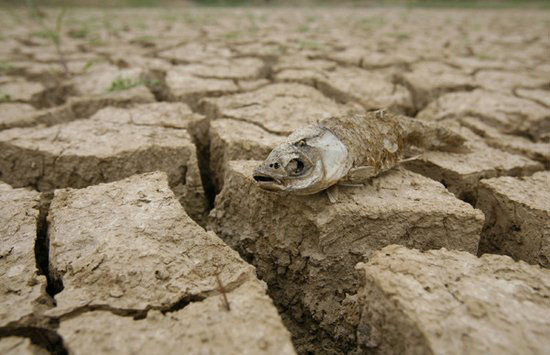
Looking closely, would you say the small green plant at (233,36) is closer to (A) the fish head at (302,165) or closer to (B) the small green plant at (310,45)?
(B) the small green plant at (310,45)

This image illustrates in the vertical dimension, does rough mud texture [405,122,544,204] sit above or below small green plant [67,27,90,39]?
below

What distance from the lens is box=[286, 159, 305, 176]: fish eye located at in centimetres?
114

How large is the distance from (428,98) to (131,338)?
2.53m

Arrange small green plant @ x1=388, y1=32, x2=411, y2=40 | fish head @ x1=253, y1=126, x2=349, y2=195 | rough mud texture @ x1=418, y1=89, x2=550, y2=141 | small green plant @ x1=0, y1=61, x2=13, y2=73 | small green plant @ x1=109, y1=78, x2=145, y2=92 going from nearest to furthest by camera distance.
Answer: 1. fish head @ x1=253, y1=126, x2=349, y2=195
2. rough mud texture @ x1=418, y1=89, x2=550, y2=141
3. small green plant @ x1=109, y1=78, x2=145, y2=92
4. small green plant @ x1=0, y1=61, x2=13, y2=73
5. small green plant @ x1=388, y1=32, x2=411, y2=40

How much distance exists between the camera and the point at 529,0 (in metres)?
14.2

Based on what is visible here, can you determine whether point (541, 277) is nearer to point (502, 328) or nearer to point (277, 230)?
point (502, 328)

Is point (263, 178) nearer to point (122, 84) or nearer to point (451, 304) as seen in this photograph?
point (451, 304)

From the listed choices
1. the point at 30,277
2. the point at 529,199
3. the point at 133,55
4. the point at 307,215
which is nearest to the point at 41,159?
the point at 30,277

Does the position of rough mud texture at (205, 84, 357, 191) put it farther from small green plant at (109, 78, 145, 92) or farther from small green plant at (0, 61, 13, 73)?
small green plant at (0, 61, 13, 73)

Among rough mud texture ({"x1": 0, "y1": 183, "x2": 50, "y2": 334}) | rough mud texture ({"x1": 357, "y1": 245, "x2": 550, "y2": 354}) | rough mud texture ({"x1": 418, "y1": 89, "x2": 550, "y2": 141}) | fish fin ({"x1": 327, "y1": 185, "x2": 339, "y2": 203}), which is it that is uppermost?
fish fin ({"x1": 327, "y1": 185, "x2": 339, "y2": 203})

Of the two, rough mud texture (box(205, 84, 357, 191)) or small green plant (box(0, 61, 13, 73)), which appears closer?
rough mud texture (box(205, 84, 357, 191))

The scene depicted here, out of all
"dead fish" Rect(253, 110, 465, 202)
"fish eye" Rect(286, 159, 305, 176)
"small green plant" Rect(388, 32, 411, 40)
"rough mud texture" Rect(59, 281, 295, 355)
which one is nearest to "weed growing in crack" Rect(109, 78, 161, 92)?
"dead fish" Rect(253, 110, 465, 202)

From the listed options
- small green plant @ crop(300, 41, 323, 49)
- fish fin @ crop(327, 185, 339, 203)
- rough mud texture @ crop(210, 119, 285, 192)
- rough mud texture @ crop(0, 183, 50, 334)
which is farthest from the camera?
small green plant @ crop(300, 41, 323, 49)

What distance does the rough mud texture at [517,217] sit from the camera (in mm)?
1354
